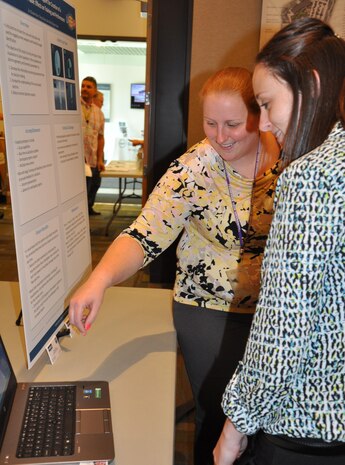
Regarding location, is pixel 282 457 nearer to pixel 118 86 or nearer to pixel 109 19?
pixel 109 19

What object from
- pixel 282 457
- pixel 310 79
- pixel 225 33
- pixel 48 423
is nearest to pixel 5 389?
pixel 48 423

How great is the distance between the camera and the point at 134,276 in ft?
13.5

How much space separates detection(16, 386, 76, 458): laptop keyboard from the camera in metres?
0.90

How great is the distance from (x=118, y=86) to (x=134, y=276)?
5.84m

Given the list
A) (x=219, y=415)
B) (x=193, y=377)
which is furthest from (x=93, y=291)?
(x=219, y=415)

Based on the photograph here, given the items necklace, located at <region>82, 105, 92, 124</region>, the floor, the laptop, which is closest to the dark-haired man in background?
necklace, located at <region>82, 105, 92, 124</region>

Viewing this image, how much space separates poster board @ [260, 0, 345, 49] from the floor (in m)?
2.01

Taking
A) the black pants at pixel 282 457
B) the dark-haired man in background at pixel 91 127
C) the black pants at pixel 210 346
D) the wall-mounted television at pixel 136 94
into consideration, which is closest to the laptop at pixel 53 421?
the black pants at pixel 282 457

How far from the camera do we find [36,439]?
924 millimetres

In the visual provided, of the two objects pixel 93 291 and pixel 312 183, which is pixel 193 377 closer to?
pixel 93 291

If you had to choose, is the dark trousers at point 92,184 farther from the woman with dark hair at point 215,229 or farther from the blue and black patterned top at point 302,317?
the blue and black patterned top at point 302,317

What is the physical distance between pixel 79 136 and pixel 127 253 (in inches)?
19.3

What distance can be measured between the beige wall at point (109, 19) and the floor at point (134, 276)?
7.59 feet

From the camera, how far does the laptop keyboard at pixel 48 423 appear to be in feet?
2.96
